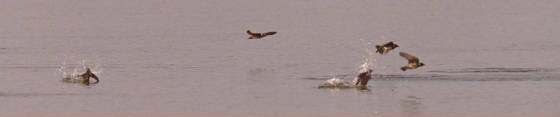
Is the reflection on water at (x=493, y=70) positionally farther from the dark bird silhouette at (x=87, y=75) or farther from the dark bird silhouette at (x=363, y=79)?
the dark bird silhouette at (x=87, y=75)

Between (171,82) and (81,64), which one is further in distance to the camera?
(81,64)

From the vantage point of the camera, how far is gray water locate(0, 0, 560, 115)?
173 feet

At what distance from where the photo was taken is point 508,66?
69.9 metres

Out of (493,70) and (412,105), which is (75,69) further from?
(412,105)

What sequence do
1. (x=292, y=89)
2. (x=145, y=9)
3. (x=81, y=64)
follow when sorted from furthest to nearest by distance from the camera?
(x=145, y=9) → (x=81, y=64) → (x=292, y=89)

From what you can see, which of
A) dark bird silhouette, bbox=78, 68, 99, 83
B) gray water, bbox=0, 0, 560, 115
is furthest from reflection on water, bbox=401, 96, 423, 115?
dark bird silhouette, bbox=78, 68, 99, 83

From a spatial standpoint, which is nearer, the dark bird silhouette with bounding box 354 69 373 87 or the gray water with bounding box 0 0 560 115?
the gray water with bounding box 0 0 560 115

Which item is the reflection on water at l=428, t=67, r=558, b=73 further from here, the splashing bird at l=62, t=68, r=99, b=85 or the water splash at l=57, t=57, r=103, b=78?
the splashing bird at l=62, t=68, r=99, b=85

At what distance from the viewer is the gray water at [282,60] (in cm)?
5262

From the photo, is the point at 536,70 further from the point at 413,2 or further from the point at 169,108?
the point at 413,2

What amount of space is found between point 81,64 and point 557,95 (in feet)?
92.7

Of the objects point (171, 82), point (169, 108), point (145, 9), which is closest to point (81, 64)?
point (171, 82)

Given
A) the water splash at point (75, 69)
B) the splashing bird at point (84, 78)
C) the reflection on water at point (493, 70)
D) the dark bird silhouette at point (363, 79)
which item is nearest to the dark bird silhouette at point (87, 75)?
the splashing bird at point (84, 78)

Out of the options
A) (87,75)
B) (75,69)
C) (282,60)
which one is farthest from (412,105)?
(282,60)
